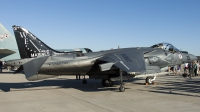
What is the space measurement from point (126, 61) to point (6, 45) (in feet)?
71.8

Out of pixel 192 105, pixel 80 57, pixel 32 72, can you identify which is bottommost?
pixel 192 105

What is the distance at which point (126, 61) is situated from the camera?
1198 cm

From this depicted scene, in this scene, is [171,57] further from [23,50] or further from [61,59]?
[23,50]

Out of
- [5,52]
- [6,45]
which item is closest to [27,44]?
[5,52]

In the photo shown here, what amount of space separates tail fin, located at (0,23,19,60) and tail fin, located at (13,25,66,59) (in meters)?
17.2

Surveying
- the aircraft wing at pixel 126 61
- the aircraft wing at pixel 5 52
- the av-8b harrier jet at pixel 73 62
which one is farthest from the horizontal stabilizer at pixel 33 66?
the aircraft wing at pixel 5 52

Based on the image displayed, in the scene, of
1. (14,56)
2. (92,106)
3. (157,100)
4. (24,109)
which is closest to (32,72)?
(24,109)

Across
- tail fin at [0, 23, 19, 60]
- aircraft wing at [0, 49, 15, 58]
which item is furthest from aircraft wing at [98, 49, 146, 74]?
tail fin at [0, 23, 19, 60]

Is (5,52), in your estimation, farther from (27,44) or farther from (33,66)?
(33,66)

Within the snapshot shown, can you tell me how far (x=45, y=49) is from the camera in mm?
12547

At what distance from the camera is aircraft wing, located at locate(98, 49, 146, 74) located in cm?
1129

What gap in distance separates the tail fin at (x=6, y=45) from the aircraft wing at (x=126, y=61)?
19.7 metres

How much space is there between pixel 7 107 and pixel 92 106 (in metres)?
3.22

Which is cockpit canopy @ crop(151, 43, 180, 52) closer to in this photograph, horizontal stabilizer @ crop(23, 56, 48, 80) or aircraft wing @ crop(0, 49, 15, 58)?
horizontal stabilizer @ crop(23, 56, 48, 80)
